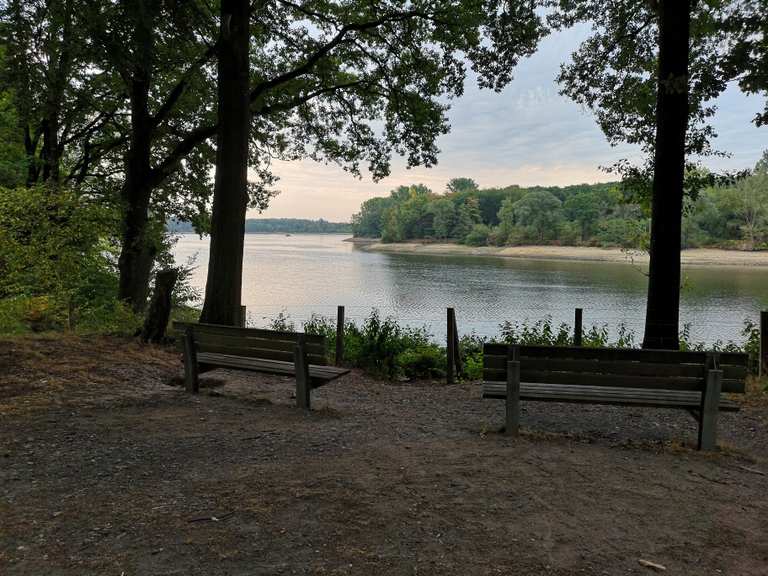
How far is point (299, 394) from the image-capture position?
505 centimetres

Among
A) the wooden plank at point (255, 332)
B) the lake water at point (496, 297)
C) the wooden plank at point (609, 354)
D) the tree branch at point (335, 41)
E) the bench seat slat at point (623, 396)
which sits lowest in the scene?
the lake water at point (496, 297)

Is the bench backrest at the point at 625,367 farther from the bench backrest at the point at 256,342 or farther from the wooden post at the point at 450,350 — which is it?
the wooden post at the point at 450,350

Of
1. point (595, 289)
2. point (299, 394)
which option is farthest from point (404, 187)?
point (299, 394)

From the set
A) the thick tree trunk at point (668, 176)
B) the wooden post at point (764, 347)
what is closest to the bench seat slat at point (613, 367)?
the thick tree trunk at point (668, 176)

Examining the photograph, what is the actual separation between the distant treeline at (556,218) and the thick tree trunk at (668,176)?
5.28m

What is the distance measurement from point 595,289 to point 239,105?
31.1 m

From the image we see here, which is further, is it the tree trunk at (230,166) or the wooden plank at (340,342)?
the wooden plank at (340,342)

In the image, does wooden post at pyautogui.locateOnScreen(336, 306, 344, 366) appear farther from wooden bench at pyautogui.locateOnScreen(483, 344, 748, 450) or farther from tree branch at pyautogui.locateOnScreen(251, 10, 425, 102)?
wooden bench at pyautogui.locateOnScreen(483, 344, 748, 450)

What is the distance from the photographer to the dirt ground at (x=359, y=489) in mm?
2396

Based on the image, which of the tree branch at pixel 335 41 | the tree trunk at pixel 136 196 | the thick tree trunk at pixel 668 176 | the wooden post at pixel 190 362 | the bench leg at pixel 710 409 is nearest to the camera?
the bench leg at pixel 710 409

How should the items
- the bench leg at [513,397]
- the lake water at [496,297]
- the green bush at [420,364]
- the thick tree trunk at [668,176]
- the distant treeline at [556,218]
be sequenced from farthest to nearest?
1. the distant treeline at [556,218]
2. the lake water at [496,297]
3. the green bush at [420,364]
4. the thick tree trunk at [668,176]
5. the bench leg at [513,397]

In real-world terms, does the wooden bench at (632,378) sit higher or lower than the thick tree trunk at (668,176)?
lower

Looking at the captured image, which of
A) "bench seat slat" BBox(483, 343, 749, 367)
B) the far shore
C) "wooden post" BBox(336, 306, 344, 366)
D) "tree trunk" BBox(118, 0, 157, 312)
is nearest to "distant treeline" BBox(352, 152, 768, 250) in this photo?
the far shore

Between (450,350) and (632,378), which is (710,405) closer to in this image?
(632,378)
